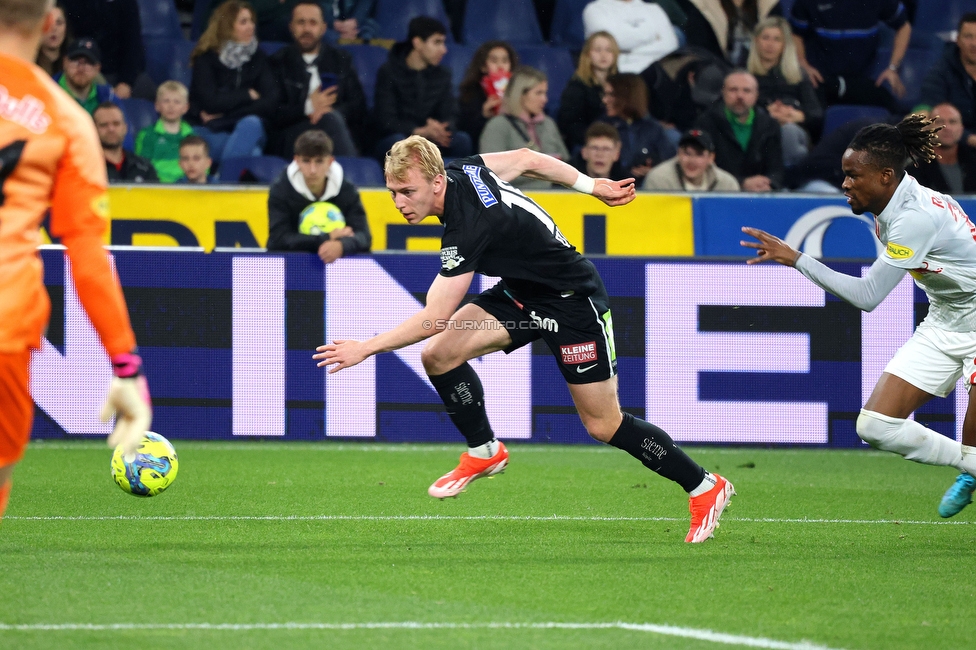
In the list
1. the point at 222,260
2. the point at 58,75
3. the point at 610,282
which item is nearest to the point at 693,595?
the point at 610,282

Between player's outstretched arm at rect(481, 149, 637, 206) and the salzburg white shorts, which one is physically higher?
player's outstretched arm at rect(481, 149, 637, 206)

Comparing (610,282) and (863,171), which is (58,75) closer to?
(610,282)

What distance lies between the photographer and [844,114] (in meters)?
13.2

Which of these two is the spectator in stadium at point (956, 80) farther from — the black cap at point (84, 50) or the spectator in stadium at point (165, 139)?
the black cap at point (84, 50)

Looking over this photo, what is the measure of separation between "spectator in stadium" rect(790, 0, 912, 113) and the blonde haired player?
11226mm

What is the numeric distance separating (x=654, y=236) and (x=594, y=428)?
16.6 feet

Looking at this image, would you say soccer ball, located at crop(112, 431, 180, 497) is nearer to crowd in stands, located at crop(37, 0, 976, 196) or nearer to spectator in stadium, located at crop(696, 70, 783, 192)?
→ crowd in stands, located at crop(37, 0, 976, 196)

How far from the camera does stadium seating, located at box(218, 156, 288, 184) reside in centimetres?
1172

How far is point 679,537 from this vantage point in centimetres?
627

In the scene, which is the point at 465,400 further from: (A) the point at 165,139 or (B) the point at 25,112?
(A) the point at 165,139

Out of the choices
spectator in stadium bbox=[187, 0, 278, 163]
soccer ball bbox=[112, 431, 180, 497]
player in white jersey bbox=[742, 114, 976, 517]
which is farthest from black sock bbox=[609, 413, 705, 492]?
spectator in stadium bbox=[187, 0, 278, 163]

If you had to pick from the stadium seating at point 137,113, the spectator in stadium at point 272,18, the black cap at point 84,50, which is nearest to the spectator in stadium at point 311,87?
the spectator in stadium at point 272,18

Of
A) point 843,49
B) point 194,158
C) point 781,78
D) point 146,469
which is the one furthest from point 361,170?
point 146,469

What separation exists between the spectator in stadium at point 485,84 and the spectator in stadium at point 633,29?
143cm
